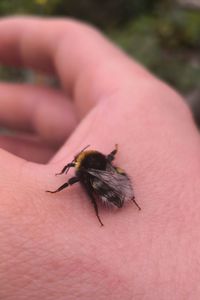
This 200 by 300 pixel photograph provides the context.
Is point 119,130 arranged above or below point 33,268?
above

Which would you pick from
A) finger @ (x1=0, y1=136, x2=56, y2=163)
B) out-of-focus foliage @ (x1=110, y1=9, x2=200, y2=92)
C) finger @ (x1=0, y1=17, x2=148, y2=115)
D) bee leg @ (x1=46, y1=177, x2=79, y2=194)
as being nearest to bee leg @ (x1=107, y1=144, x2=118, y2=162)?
bee leg @ (x1=46, y1=177, x2=79, y2=194)

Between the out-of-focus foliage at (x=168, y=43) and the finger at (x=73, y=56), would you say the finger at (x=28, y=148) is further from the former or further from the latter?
the out-of-focus foliage at (x=168, y=43)

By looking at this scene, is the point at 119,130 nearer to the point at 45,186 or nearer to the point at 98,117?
the point at 98,117

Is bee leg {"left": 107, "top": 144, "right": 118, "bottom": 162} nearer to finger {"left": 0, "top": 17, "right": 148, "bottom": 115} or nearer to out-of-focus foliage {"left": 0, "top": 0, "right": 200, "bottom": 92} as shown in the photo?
finger {"left": 0, "top": 17, "right": 148, "bottom": 115}

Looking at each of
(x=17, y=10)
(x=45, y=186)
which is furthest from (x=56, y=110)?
(x=17, y=10)

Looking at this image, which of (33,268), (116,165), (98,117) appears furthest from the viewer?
(98,117)

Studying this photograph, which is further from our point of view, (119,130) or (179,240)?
(119,130)
